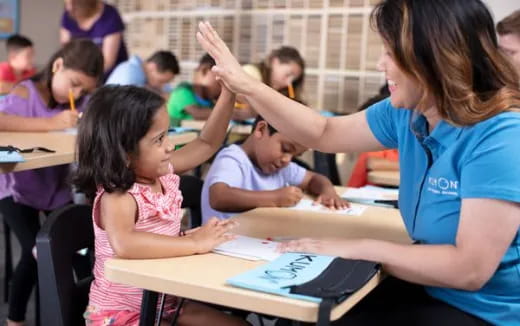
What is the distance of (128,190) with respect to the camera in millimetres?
1343

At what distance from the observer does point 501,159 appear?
3.82 feet

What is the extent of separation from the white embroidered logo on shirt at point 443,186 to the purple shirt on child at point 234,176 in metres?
0.72

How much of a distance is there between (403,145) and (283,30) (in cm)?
341

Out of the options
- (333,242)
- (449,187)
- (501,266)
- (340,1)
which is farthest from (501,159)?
(340,1)

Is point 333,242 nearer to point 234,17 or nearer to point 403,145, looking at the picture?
point 403,145

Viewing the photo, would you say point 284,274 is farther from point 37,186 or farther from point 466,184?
point 37,186

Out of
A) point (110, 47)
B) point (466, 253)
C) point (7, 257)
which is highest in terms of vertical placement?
point (110, 47)

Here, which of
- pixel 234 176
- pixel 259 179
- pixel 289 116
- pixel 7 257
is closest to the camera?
pixel 289 116

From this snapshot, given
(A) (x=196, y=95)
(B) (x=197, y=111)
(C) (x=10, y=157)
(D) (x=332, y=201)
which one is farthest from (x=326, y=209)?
(A) (x=196, y=95)

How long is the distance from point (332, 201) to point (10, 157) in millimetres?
917

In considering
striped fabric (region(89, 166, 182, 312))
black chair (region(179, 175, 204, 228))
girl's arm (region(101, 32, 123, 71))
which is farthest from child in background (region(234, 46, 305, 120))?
striped fabric (region(89, 166, 182, 312))

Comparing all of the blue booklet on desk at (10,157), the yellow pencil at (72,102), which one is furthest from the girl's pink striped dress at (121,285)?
the yellow pencil at (72,102)

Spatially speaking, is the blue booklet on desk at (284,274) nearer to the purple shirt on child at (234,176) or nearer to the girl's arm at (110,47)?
the purple shirt on child at (234,176)

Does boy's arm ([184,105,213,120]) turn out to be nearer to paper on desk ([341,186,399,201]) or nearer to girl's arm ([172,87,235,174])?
paper on desk ([341,186,399,201])
